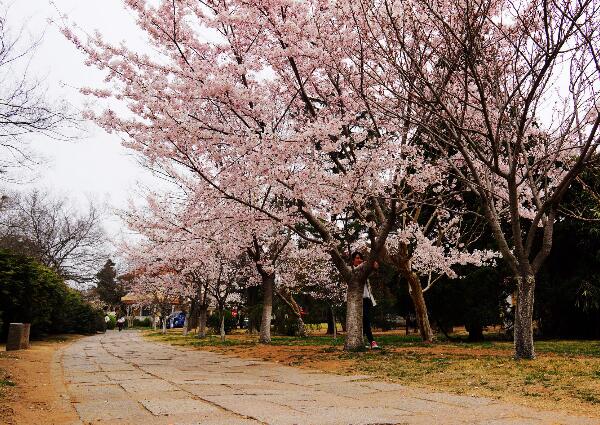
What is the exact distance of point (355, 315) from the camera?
951 cm

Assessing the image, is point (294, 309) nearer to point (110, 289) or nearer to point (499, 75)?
point (499, 75)

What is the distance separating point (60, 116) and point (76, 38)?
1.59 metres

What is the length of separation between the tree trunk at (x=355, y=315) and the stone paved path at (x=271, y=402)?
3.13 metres

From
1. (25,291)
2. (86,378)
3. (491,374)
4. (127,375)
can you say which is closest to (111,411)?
(86,378)

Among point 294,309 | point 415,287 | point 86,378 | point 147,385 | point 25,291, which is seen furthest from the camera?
point 294,309

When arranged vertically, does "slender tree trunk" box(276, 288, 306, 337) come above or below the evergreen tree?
below

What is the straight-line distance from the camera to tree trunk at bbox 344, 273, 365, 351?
31.3 feet

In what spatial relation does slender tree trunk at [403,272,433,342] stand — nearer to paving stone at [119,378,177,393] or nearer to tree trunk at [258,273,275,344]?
tree trunk at [258,273,275,344]

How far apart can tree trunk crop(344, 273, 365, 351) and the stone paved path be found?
3135mm

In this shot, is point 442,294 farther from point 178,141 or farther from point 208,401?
point 208,401

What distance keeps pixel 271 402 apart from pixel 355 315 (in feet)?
17.8

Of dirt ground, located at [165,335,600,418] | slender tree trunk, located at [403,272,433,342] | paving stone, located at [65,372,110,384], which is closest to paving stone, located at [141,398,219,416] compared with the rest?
paving stone, located at [65,372,110,384]

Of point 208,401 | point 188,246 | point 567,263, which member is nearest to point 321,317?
point 567,263

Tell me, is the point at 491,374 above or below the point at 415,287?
below
